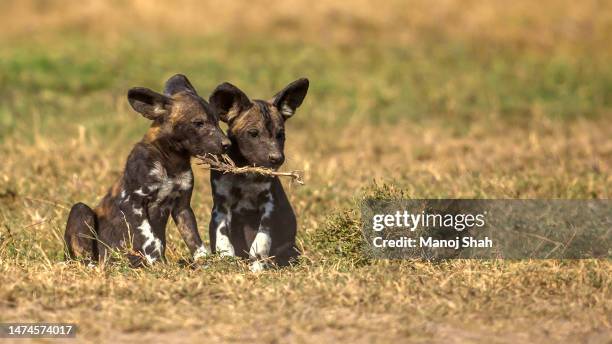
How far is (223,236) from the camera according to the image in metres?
7.66

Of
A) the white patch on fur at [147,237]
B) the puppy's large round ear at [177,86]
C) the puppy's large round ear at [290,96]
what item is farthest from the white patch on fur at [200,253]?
the puppy's large round ear at [290,96]

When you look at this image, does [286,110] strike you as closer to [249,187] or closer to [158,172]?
[249,187]

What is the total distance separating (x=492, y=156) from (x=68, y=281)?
688 cm

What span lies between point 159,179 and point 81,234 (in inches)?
27.8

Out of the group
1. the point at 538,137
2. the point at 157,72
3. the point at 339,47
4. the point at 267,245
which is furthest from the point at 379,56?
the point at 267,245

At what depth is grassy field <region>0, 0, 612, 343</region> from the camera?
20.9 ft

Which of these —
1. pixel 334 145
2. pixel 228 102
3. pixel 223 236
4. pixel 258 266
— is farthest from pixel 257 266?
pixel 334 145

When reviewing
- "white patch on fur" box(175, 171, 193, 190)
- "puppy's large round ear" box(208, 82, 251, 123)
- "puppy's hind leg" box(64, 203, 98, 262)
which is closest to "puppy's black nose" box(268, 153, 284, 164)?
"puppy's large round ear" box(208, 82, 251, 123)

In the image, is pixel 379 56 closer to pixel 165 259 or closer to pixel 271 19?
pixel 271 19

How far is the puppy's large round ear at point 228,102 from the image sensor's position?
25.3 feet

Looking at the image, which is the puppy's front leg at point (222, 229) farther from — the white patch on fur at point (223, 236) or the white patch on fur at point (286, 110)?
the white patch on fur at point (286, 110)

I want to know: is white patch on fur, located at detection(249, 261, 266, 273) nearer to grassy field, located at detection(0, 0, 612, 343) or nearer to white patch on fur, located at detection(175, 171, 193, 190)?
grassy field, located at detection(0, 0, 612, 343)

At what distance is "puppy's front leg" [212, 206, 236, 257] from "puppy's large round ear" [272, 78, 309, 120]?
2.89ft

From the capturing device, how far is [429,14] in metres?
20.8
